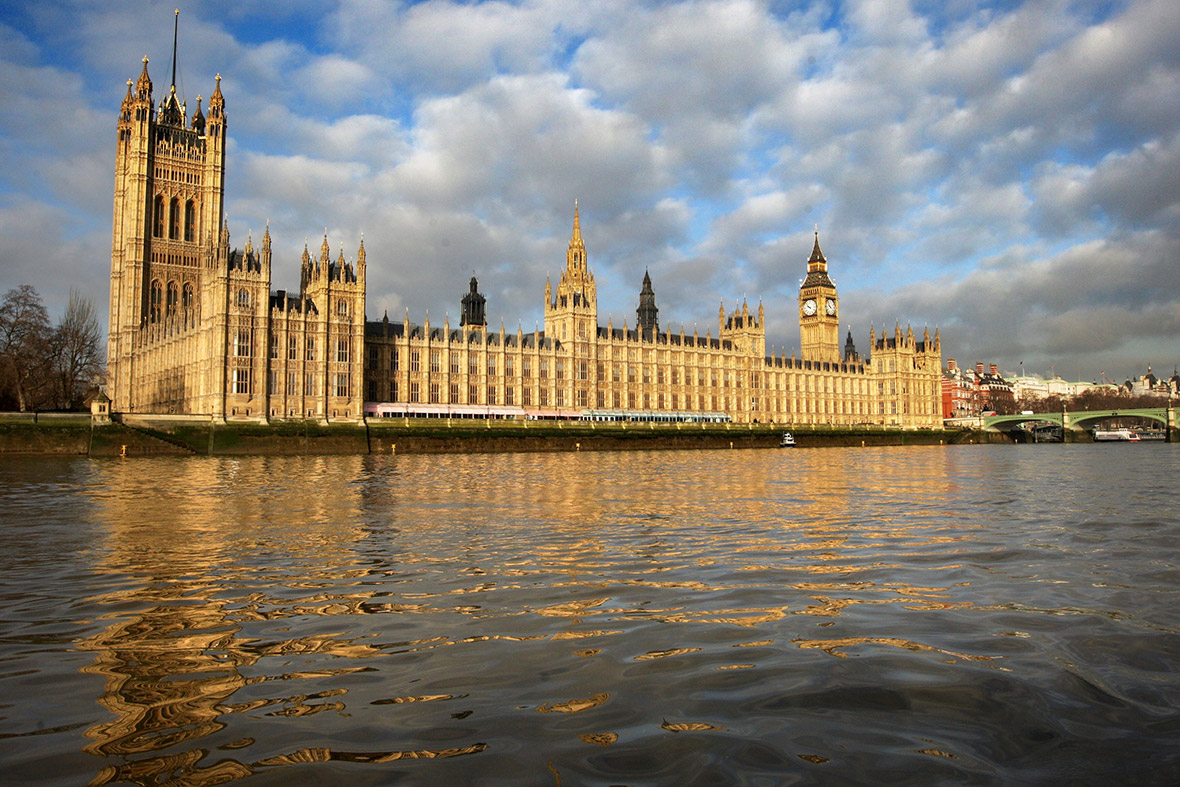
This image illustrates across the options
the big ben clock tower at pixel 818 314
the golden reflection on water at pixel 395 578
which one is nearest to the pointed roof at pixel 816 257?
the big ben clock tower at pixel 818 314

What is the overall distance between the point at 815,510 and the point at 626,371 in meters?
102

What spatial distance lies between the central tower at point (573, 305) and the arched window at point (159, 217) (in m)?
54.2

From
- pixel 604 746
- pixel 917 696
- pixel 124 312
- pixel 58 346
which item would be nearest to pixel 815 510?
pixel 917 696

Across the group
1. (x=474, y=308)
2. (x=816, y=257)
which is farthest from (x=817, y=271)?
(x=474, y=308)

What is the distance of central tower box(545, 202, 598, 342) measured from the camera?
11825 centimetres

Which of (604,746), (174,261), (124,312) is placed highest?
(174,261)

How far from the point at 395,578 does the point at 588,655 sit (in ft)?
16.3

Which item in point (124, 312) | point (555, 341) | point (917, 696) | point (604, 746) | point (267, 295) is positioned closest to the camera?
point (604, 746)

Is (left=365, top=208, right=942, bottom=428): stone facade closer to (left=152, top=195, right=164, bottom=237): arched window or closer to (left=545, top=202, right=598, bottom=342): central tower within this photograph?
(left=545, top=202, right=598, bottom=342): central tower

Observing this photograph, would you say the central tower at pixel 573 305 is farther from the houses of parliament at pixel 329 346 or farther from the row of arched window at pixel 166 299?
the row of arched window at pixel 166 299

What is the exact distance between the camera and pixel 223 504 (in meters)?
23.6

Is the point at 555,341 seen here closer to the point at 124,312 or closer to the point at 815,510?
the point at 124,312

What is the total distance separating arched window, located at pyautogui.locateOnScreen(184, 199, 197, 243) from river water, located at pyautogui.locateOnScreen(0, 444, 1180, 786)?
4279 inches

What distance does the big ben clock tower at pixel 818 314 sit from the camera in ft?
572
